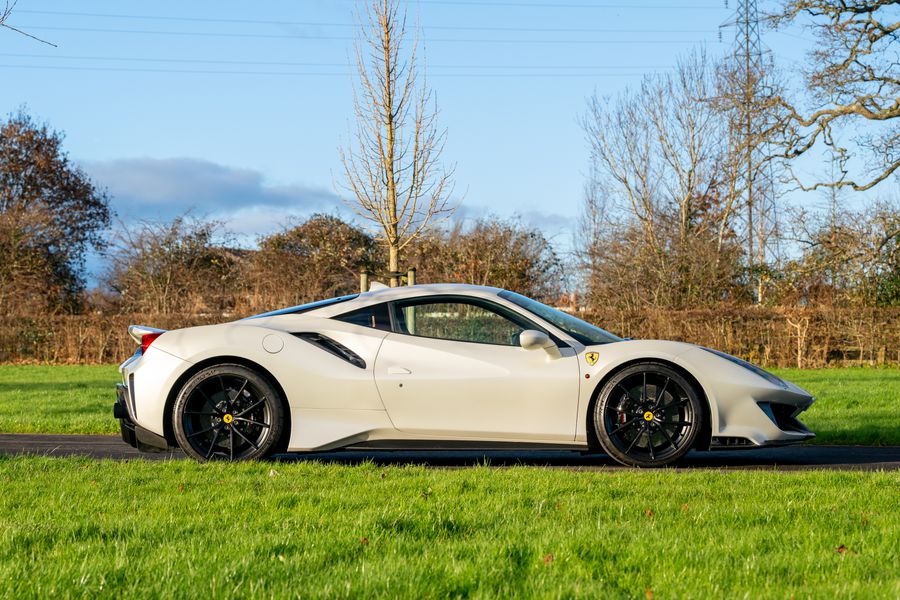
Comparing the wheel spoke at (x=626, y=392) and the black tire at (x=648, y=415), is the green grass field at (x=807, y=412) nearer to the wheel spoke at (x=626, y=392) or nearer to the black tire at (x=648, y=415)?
the black tire at (x=648, y=415)

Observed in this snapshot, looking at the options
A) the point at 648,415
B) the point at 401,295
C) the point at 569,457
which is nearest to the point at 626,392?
the point at 648,415

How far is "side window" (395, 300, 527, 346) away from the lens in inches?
288

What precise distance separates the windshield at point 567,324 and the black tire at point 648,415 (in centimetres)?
44

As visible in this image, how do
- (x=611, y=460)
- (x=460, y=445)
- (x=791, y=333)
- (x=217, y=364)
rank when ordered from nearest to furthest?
(x=460, y=445) → (x=217, y=364) → (x=611, y=460) → (x=791, y=333)

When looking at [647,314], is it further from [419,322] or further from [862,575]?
[862,575]

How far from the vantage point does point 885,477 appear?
6.19m

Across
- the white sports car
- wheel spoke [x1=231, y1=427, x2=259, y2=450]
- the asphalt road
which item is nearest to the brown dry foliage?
the asphalt road

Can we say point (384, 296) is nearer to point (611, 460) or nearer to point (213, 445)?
point (213, 445)

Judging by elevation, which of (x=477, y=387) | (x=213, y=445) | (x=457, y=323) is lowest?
(x=213, y=445)

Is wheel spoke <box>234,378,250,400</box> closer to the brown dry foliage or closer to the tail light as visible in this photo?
the tail light

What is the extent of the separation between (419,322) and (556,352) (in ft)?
3.57

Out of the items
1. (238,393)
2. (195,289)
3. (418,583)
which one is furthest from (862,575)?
(195,289)

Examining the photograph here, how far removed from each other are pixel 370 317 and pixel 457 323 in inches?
26.7

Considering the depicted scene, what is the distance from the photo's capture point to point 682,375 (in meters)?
7.12
